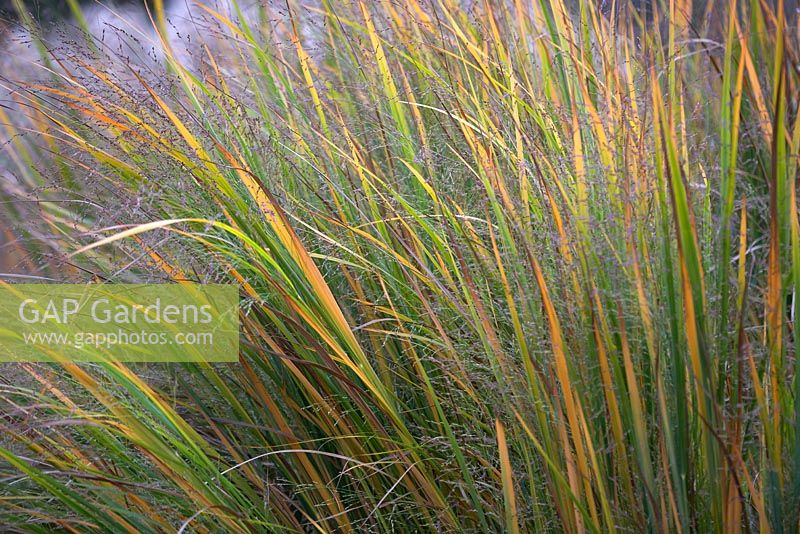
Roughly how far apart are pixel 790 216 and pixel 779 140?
4.0 inches

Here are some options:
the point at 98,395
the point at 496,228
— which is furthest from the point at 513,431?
the point at 98,395

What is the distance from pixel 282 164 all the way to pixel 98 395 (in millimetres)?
521

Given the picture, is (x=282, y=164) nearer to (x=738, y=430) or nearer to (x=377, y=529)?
(x=377, y=529)

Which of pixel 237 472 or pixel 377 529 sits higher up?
pixel 237 472

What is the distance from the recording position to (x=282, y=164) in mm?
1408

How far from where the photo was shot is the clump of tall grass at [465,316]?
891mm

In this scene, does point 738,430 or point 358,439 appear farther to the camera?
point 358,439

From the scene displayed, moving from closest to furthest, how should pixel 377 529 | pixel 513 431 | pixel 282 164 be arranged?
pixel 513 431 → pixel 377 529 → pixel 282 164

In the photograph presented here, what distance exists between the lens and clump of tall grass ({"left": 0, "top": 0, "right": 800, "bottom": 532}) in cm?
89

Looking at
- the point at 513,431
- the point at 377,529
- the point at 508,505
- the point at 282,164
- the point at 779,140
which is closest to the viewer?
the point at 779,140

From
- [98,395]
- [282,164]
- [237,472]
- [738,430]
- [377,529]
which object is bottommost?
[377,529]

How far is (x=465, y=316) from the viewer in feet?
3.32

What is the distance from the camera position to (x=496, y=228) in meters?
1.09

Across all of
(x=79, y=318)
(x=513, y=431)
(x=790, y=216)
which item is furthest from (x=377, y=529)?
(x=790, y=216)
